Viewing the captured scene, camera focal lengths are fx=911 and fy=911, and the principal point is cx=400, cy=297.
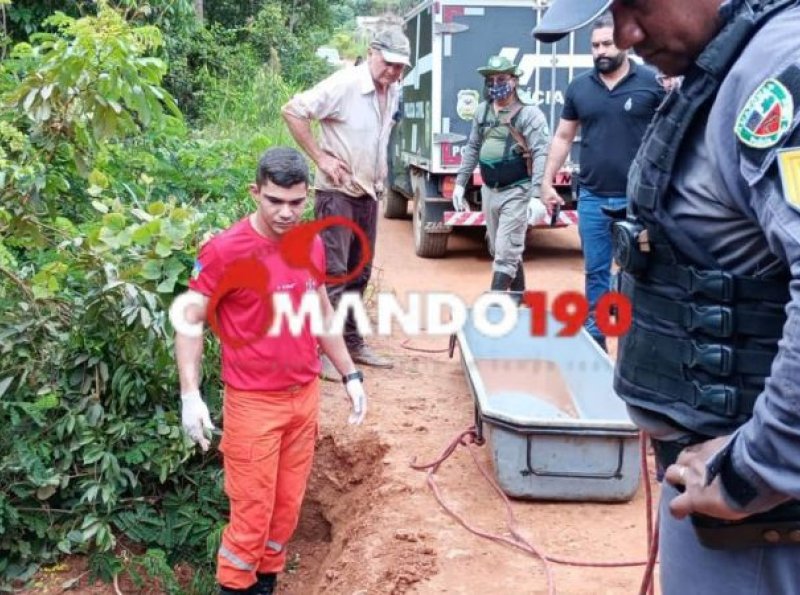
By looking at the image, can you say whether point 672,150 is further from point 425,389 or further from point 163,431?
point 425,389

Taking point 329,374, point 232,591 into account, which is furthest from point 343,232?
point 232,591

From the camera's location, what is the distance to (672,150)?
1.48 m

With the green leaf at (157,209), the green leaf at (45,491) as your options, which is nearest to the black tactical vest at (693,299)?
the green leaf at (157,209)

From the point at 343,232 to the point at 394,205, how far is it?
26.0ft

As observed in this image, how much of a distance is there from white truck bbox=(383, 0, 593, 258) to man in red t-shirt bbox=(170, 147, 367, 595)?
555 cm

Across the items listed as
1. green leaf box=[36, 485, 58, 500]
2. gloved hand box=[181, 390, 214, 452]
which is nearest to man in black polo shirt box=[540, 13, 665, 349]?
gloved hand box=[181, 390, 214, 452]

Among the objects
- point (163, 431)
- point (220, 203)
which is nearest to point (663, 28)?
point (163, 431)

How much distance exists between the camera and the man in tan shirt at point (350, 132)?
529 cm

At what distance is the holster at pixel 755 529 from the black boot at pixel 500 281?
509 cm

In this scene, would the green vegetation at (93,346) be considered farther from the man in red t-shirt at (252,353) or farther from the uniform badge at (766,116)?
the uniform badge at (766,116)

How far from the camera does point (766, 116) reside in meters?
1.27

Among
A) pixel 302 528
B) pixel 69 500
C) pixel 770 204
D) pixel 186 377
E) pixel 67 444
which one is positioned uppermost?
pixel 770 204

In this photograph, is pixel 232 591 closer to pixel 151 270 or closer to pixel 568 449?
pixel 151 270

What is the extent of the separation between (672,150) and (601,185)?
154 inches
